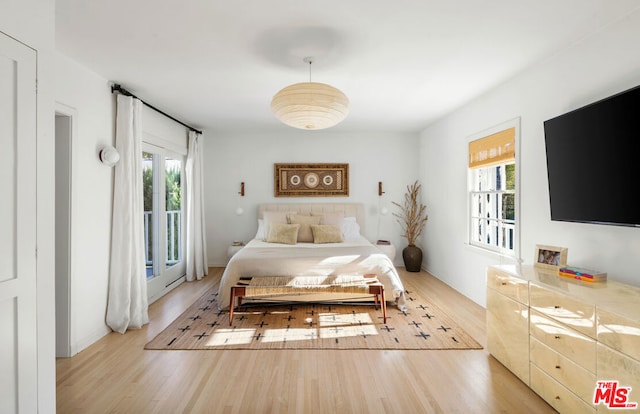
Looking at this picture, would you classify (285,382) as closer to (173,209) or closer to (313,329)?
(313,329)

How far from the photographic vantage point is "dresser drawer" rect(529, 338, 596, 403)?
178cm

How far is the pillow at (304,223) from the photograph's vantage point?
5.22 m

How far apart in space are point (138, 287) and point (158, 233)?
126cm

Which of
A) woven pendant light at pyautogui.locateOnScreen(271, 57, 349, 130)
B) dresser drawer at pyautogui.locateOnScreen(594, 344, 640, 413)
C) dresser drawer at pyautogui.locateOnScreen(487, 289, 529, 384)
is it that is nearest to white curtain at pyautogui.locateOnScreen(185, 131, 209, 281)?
woven pendant light at pyautogui.locateOnScreen(271, 57, 349, 130)

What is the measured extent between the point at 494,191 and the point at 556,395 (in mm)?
2334

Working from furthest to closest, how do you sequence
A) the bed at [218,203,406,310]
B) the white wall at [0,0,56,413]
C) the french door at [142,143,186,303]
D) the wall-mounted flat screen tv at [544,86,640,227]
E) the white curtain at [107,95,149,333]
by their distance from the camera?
the french door at [142,143,186,303] < the bed at [218,203,406,310] < the white curtain at [107,95,149,333] < the wall-mounted flat screen tv at [544,86,640,227] < the white wall at [0,0,56,413]

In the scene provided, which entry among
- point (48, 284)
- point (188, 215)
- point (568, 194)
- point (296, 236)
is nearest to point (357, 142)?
point (296, 236)

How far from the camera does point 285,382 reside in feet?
7.67

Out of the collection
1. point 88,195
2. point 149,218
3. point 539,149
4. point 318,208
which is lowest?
point 149,218

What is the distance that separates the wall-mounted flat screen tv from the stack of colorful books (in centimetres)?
34

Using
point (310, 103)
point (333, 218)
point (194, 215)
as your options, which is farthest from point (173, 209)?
point (310, 103)

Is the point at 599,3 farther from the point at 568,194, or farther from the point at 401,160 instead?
the point at 401,160

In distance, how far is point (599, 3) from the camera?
2.06 metres

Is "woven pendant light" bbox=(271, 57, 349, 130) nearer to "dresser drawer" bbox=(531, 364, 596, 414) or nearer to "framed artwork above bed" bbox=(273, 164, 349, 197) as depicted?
"dresser drawer" bbox=(531, 364, 596, 414)
